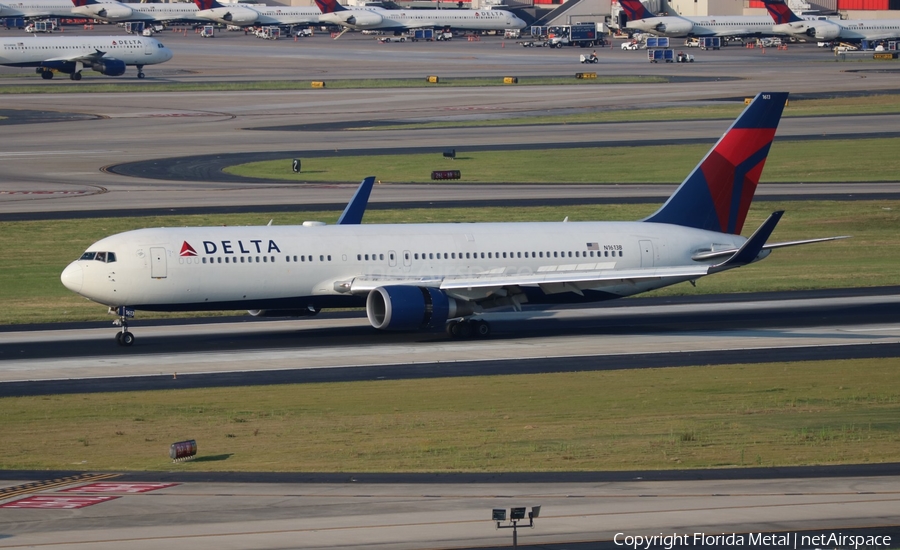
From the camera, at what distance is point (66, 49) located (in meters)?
164

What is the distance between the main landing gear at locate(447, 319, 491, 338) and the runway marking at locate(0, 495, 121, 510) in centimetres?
2525

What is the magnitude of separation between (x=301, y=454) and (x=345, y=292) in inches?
707

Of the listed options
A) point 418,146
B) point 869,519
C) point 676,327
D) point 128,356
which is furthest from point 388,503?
point 418,146

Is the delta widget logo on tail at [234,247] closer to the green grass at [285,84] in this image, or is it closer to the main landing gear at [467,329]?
the main landing gear at [467,329]

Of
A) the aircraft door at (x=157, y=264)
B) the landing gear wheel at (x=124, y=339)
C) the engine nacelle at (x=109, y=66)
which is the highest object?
the engine nacelle at (x=109, y=66)

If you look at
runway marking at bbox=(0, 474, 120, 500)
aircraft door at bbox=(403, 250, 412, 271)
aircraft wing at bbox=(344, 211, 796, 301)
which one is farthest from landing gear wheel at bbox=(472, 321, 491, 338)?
runway marking at bbox=(0, 474, 120, 500)

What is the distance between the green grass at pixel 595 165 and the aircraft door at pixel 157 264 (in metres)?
45.1

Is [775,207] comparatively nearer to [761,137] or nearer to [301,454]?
[761,137]

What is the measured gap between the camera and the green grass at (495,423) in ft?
104

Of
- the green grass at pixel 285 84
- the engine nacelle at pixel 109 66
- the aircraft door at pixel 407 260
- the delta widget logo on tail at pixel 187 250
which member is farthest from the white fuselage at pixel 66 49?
the aircraft door at pixel 407 260

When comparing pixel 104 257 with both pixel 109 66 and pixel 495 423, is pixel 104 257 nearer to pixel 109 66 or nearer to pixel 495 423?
pixel 495 423

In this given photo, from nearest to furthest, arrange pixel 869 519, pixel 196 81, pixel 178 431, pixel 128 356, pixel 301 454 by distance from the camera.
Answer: pixel 869 519 < pixel 301 454 < pixel 178 431 < pixel 128 356 < pixel 196 81

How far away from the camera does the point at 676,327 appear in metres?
53.1

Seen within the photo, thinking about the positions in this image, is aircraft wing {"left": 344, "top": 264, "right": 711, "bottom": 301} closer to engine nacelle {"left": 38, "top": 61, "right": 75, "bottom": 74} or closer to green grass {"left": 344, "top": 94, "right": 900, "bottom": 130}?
green grass {"left": 344, "top": 94, "right": 900, "bottom": 130}
